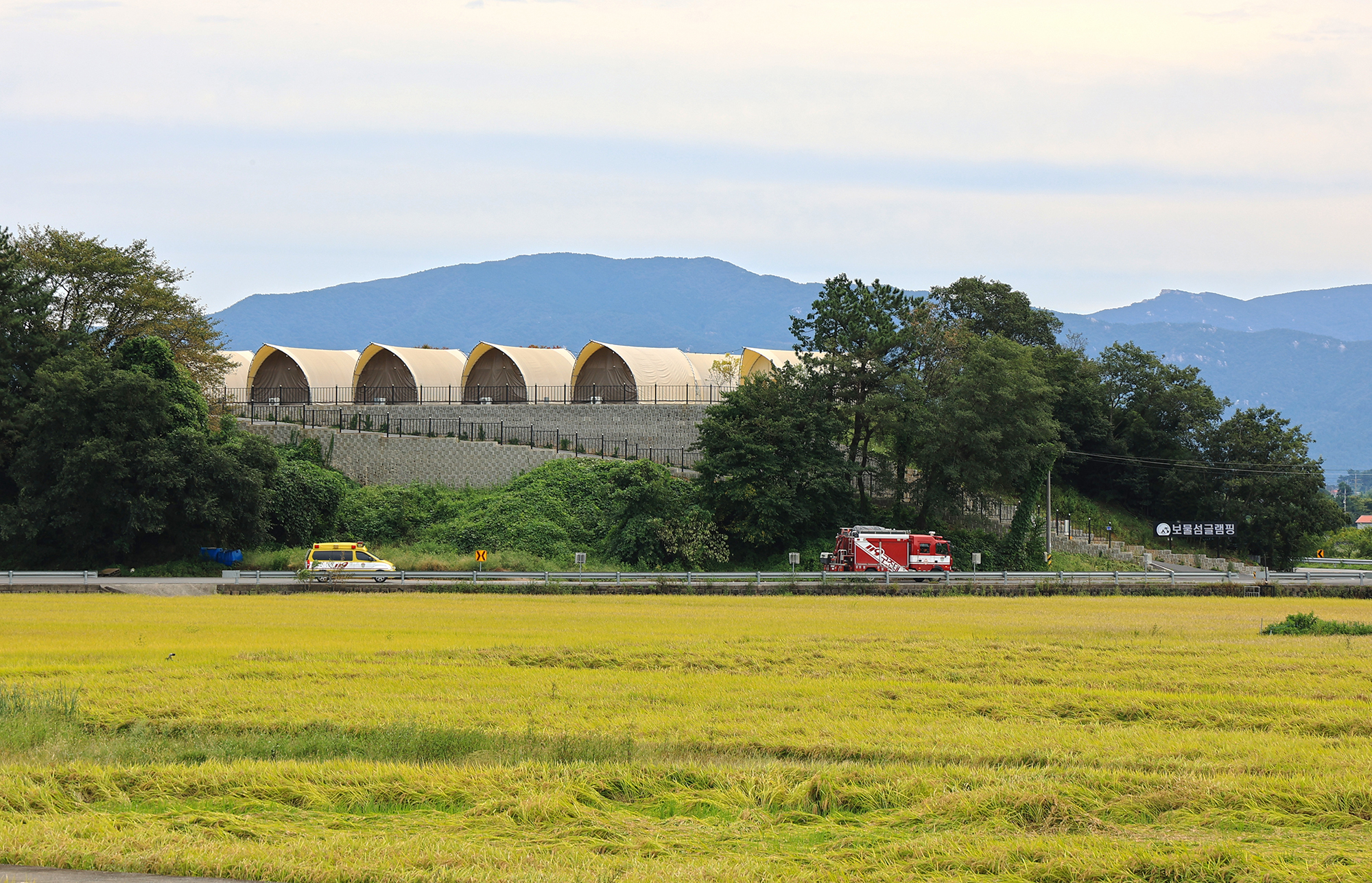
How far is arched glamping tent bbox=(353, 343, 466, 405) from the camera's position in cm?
6034

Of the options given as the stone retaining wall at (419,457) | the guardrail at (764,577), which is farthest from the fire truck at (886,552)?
the stone retaining wall at (419,457)

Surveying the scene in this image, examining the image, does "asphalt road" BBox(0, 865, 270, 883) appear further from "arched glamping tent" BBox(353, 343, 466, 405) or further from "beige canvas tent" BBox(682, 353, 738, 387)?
"arched glamping tent" BBox(353, 343, 466, 405)

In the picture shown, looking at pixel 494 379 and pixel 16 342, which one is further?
pixel 494 379

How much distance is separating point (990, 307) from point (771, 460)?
2072 cm

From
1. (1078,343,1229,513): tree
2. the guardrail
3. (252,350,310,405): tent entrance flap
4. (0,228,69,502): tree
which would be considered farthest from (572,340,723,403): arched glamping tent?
(0,228,69,502): tree

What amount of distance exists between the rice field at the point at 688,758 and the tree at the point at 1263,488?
37.8 m

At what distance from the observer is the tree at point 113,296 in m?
49.1

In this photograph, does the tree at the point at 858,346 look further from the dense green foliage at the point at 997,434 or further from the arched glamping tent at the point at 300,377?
the arched glamping tent at the point at 300,377

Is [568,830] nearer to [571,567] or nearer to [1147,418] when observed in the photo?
[571,567]

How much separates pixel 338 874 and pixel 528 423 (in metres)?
46.8

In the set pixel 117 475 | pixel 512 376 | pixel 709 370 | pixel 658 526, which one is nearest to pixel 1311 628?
pixel 658 526

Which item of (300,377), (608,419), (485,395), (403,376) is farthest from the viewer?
(300,377)

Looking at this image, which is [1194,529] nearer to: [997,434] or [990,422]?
[990,422]

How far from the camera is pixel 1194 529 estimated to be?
→ 56.8m
